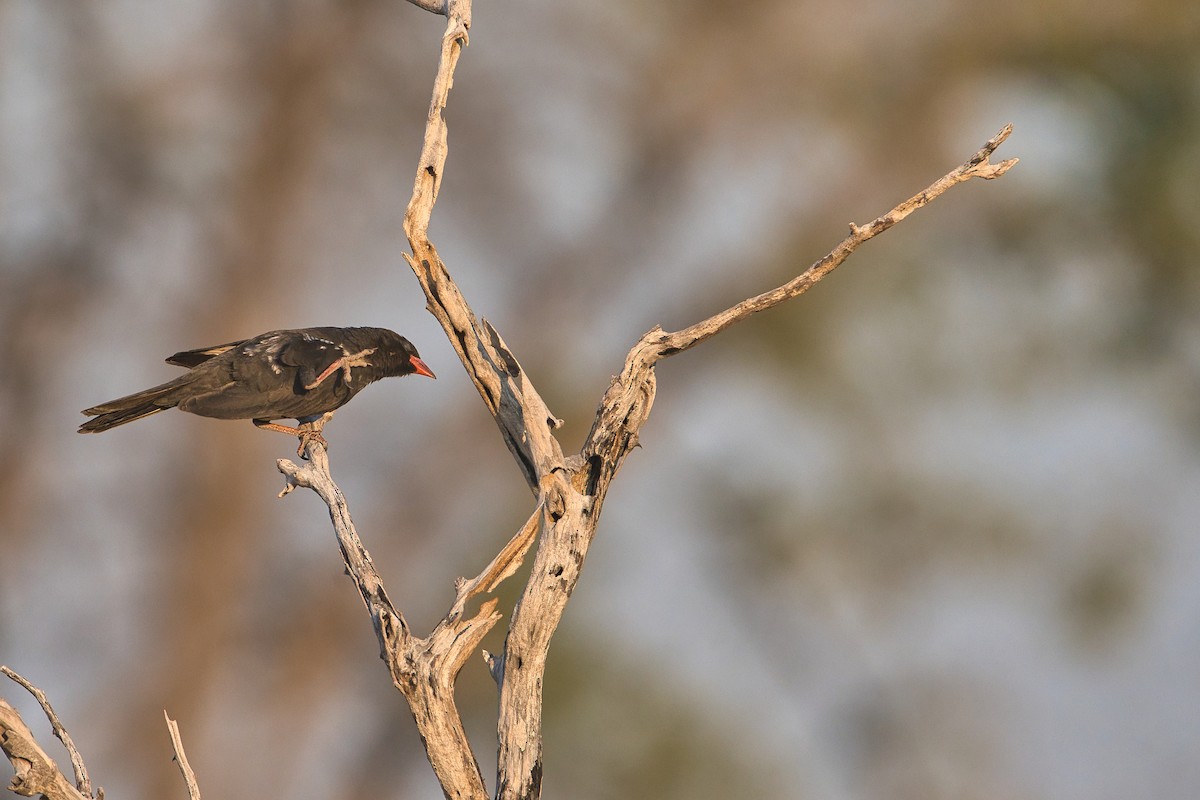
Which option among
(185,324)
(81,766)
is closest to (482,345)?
(81,766)

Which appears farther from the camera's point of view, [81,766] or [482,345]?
[482,345]

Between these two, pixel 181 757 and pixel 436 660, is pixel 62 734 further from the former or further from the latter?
pixel 436 660

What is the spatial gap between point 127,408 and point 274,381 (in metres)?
0.50

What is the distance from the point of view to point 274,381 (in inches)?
157

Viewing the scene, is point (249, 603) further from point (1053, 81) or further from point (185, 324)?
point (1053, 81)

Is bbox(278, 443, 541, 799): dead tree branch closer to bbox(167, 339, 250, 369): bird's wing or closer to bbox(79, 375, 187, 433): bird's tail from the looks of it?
bbox(79, 375, 187, 433): bird's tail

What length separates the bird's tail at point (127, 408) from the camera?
360 centimetres

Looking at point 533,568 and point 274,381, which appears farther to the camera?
point 274,381

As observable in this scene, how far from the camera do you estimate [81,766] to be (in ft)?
10.5

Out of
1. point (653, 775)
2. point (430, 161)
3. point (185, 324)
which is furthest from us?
point (185, 324)

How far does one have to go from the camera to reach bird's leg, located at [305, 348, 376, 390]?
4.07 m

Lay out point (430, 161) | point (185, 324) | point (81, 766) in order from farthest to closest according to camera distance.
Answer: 1. point (185, 324)
2. point (430, 161)
3. point (81, 766)

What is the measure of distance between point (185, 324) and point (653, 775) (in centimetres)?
742

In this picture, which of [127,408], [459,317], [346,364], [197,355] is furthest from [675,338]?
[197,355]
